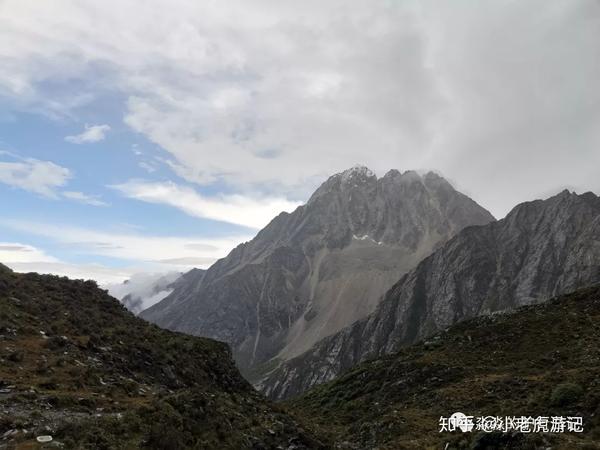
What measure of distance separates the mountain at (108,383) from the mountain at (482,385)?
981 centimetres

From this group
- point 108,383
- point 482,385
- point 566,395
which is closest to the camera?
point 108,383

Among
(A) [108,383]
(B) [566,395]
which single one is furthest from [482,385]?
(A) [108,383]

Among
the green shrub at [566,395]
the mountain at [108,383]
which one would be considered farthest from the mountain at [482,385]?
the mountain at [108,383]

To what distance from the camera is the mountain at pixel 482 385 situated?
29766 mm

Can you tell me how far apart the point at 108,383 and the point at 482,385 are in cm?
3309

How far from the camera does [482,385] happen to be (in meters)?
43.2

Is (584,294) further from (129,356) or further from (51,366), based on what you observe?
(51,366)

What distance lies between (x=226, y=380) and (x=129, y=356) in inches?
392

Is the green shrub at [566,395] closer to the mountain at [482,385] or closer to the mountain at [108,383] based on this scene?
the mountain at [482,385]

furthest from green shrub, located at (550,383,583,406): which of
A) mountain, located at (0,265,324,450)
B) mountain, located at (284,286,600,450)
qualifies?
mountain, located at (0,265,324,450)

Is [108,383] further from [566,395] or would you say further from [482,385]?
[482,385]

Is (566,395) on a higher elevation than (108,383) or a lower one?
higher

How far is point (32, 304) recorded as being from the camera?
35.8 m

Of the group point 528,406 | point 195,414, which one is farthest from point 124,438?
point 528,406
